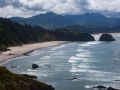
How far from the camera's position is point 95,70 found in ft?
234

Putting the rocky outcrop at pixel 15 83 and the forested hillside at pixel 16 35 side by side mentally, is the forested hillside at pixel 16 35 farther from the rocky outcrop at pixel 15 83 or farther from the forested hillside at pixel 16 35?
the rocky outcrop at pixel 15 83

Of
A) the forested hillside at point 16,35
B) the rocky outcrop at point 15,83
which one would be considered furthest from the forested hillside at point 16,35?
the rocky outcrop at point 15,83

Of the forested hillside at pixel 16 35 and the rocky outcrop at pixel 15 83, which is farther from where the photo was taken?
the forested hillside at pixel 16 35

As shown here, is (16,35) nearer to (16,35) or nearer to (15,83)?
(16,35)

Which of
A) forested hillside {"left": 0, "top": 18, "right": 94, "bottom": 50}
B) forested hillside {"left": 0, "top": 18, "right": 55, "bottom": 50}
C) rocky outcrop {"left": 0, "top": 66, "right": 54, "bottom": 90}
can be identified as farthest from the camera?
forested hillside {"left": 0, "top": 18, "right": 55, "bottom": 50}

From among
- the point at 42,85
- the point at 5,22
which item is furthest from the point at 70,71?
the point at 5,22

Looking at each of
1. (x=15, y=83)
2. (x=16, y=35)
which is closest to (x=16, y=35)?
(x=16, y=35)

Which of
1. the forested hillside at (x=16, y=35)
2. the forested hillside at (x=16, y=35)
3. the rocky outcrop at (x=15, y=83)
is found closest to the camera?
the rocky outcrop at (x=15, y=83)

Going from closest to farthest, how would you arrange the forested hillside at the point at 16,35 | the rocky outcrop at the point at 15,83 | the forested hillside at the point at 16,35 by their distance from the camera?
the rocky outcrop at the point at 15,83, the forested hillside at the point at 16,35, the forested hillside at the point at 16,35

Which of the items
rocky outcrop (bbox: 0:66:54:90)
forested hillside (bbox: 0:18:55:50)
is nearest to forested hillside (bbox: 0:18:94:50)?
forested hillside (bbox: 0:18:55:50)

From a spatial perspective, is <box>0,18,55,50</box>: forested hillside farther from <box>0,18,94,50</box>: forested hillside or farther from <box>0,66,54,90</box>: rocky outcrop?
<box>0,66,54,90</box>: rocky outcrop

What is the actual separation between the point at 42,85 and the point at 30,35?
138 m

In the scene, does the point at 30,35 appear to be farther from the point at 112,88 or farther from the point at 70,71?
the point at 112,88

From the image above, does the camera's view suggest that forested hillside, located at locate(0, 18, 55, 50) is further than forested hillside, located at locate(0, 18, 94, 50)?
Yes
